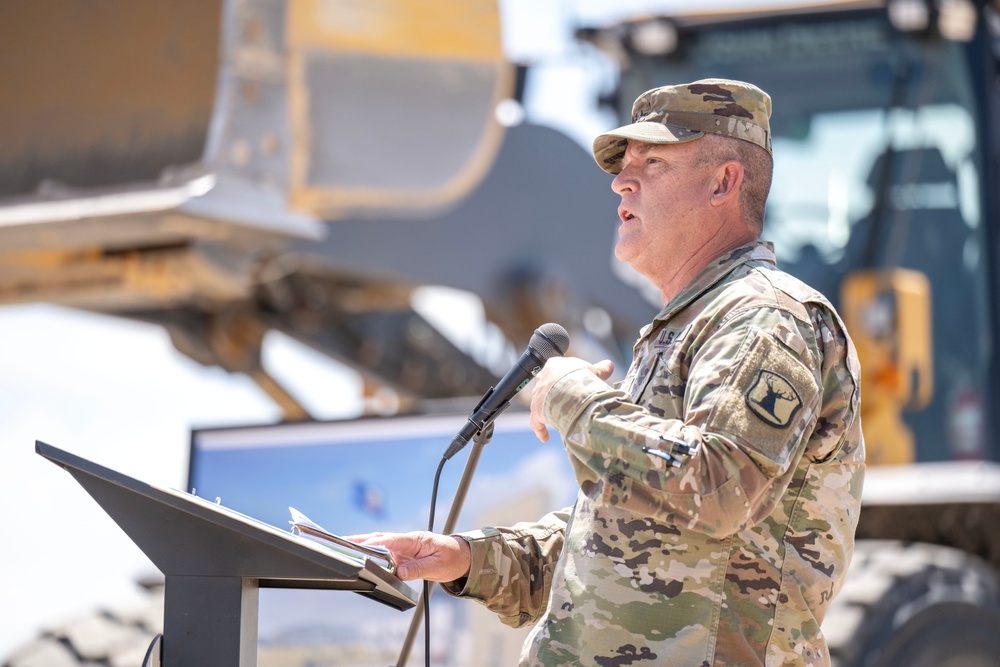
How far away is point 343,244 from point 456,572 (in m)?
2.99

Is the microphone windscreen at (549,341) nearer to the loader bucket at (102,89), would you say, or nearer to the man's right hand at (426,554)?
the man's right hand at (426,554)

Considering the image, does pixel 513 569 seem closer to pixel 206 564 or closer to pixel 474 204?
pixel 206 564

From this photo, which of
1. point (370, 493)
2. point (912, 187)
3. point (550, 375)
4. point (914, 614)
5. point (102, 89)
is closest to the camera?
point (550, 375)

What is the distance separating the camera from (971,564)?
490 centimetres

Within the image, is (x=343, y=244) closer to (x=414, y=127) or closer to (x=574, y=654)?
(x=414, y=127)

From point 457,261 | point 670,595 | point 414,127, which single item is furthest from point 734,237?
point 457,261

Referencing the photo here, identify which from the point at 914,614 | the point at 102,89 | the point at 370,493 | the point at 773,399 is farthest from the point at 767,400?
the point at 102,89

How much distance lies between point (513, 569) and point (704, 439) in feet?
1.88

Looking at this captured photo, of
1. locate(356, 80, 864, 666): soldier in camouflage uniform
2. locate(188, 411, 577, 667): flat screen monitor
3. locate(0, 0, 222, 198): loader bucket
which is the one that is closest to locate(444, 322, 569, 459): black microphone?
locate(356, 80, 864, 666): soldier in camouflage uniform

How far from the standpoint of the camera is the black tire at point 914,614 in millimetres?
4297

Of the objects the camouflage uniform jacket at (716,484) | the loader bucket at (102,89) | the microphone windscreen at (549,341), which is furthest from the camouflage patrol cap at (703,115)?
the loader bucket at (102,89)

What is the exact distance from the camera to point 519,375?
2.05m

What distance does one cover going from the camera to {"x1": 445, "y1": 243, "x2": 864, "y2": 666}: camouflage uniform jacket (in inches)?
69.0

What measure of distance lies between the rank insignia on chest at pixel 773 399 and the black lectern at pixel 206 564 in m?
→ 0.54
